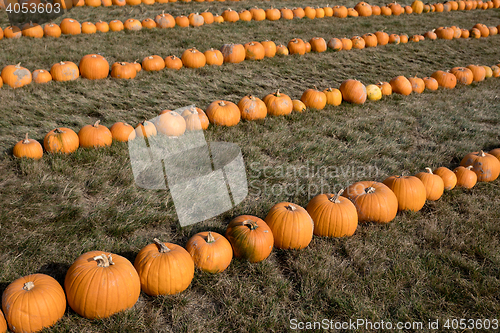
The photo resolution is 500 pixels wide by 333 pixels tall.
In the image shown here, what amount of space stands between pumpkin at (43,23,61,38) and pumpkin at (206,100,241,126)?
234 inches

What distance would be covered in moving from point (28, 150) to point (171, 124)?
1671mm

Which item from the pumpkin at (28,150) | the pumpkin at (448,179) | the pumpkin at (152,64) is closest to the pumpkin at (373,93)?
the pumpkin at (448,179)

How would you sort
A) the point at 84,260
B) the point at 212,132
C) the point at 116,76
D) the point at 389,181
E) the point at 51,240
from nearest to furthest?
the point at 84,260
the point at 51,240
the point at 389,181
the point at 212,132
the point at 116,76

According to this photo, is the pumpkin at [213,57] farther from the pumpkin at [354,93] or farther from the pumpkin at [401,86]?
the pumpkin at [401,86]

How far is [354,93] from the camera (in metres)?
6.82

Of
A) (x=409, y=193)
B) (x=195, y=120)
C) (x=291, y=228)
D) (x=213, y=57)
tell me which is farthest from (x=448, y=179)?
(x=213, y=57)

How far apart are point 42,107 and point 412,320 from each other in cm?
562

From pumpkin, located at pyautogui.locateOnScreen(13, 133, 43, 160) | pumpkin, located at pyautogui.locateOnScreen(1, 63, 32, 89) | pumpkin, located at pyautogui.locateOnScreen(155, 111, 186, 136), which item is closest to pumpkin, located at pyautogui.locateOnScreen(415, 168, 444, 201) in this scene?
pumpkin, located at pyautogui.locateOnScreen(155, 111, 186, 136)

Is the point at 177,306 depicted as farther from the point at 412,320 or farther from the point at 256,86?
the point at 256,86

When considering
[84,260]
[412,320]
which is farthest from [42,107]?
[412,320]

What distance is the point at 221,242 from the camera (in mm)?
3139

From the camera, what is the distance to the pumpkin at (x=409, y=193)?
13.1 feet

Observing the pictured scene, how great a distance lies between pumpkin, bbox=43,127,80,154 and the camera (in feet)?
14.8

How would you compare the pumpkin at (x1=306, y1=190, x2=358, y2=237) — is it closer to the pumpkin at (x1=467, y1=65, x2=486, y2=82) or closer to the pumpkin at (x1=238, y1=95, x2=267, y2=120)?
the pumpkin at (x1=238, y1=95, x2=267, y2=120)
